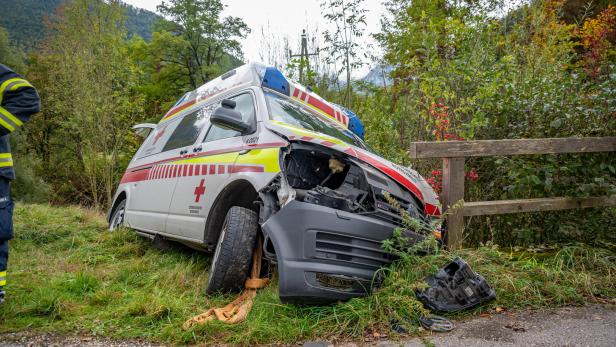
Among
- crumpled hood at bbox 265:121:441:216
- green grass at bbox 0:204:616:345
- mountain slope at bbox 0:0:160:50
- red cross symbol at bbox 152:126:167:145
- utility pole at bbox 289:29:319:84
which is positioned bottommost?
green grass at bbox 0:204:616:345

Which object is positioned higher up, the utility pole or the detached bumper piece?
the utility pole

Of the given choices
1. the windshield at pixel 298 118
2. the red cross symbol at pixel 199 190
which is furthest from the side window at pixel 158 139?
the windshield at pixel 298 118

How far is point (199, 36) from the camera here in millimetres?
22375

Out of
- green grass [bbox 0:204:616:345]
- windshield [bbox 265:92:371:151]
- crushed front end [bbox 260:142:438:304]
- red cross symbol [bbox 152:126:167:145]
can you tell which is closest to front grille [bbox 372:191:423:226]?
crushed front end [bbox 260:142:438:304]

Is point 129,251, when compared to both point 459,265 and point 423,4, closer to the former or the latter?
point 459,265

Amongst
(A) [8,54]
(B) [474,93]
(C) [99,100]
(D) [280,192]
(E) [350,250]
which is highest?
(A) [8,54]

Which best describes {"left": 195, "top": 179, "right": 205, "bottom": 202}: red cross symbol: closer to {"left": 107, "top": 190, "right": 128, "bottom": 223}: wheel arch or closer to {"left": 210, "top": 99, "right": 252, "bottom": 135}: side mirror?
{"left": 210, "top": 99, "right": 252, "bottom": 135}: side mirror

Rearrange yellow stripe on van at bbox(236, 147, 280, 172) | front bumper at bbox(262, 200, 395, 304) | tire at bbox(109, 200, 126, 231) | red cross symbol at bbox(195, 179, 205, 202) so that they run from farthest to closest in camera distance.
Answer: tire at bbox(109, 200, 126, 231) → red cross symbol at bbox(195, 179, 205, 202) → yellow stripe on van at bbox(236, 147, 280, 172) → front bumper at bbox(262, 200, 395, 304)

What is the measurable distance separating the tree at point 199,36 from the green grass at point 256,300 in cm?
1885

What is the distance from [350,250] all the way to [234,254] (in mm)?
910

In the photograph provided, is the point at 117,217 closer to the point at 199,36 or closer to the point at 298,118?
the point at 298,118

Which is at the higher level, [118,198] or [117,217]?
[118,198]

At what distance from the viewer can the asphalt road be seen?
2479 mm

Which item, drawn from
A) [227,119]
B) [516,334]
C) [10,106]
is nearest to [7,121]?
[10,106]
